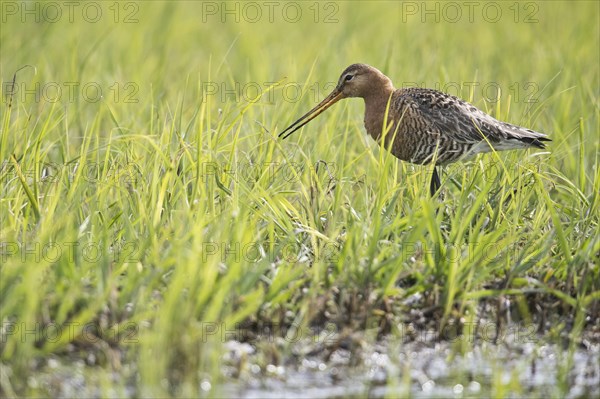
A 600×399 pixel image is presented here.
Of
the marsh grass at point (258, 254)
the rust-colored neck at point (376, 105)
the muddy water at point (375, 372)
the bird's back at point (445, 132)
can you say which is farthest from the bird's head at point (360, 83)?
the muddy water at point (375, 372)

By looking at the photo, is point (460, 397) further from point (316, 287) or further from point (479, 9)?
point (479, 9)

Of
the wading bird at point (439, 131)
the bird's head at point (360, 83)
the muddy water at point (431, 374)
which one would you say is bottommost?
the muddy water at point (431, 374)

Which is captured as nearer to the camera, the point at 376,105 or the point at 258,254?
the point at 258,254

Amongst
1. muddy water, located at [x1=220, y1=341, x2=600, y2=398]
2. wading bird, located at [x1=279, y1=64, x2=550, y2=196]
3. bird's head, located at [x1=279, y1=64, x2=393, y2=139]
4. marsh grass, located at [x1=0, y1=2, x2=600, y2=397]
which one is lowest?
muddy water, located at [x1=220, y1=341, x2=600, y2=398]

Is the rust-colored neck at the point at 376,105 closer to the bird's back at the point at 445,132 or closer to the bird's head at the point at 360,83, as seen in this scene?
the bird's head at the point at 360,83

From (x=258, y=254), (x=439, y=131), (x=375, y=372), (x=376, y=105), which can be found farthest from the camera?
(x=376, y=105)

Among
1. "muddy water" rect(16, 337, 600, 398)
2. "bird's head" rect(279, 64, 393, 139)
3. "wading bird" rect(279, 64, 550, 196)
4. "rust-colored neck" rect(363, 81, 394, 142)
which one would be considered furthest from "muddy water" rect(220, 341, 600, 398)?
"bird's head" rect(279, 64, 393, 139)

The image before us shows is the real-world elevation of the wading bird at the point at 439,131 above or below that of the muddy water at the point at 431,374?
above

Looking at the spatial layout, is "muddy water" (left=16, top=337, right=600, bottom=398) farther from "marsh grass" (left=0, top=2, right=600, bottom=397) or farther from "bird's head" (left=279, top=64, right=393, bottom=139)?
"bird's head" (left=279, top=64, right=393, bottom=139)

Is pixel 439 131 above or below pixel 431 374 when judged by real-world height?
above

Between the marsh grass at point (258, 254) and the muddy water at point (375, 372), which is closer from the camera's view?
the muddy water at point (375, 372)

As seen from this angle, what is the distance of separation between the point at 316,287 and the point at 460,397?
89 cm

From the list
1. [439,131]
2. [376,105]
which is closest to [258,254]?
[439,131]

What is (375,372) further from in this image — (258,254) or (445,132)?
(445,132)
